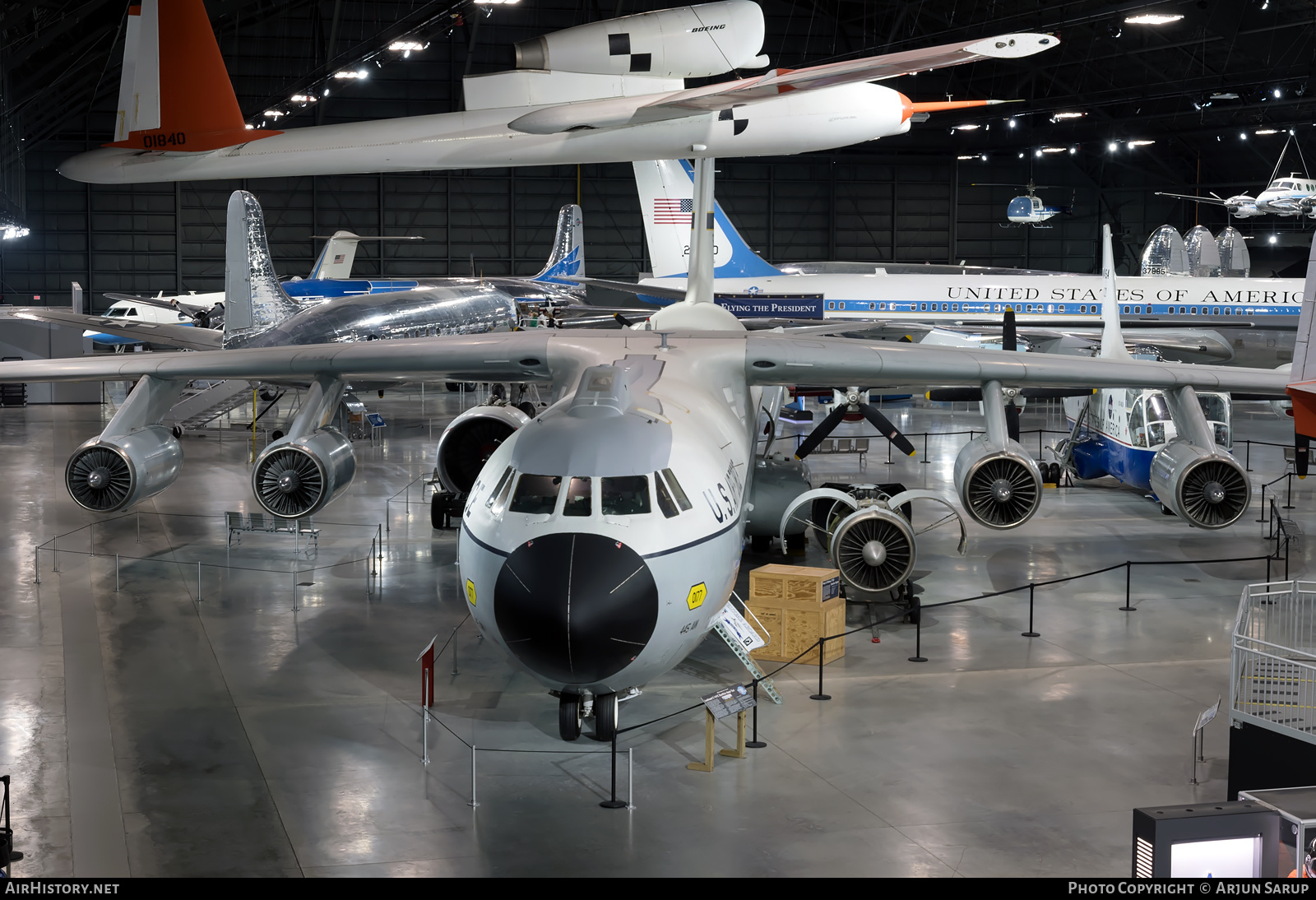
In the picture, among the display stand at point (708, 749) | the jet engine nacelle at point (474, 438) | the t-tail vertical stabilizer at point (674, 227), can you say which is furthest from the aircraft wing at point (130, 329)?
the display stand at point (708, 749)

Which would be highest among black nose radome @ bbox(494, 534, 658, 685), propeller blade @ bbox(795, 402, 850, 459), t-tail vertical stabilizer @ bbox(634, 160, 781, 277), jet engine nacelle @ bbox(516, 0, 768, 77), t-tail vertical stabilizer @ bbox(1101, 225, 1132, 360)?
t-tail vertical stabilizer @ bbox(634, 160, 781, 277)

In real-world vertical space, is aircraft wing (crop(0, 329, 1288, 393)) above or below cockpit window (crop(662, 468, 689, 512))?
above

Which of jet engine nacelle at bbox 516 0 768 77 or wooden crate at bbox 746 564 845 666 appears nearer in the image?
jet engine nacelle at bbox 516 0 768 77

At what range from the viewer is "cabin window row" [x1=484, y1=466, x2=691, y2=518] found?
34.4 feet

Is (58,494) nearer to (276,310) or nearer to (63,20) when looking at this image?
(276,310)

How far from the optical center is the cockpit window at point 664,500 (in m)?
10.8

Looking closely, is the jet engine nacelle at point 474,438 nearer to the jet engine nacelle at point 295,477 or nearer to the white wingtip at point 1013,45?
the jet engine nacelle at point 295,477

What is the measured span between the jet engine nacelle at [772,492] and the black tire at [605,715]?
260 inches

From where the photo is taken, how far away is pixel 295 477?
15.8m

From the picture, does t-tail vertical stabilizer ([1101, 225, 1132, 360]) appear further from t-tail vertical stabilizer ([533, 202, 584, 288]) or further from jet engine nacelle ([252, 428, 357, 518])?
t-tail vertical stabilizer ([533, 202, 584, 288])

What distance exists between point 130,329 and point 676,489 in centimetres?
2737

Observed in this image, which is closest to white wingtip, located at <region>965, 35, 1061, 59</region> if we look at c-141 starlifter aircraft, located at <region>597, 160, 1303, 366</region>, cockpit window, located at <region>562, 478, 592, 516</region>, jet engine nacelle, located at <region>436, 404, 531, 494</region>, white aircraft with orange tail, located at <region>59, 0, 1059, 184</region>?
white aircraft with orange tail, located at <region>59, 0, 1059, 184</region>

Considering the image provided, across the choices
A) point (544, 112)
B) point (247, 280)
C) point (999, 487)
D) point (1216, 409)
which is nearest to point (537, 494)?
point (544, 112)

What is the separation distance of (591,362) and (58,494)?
54.8ft
